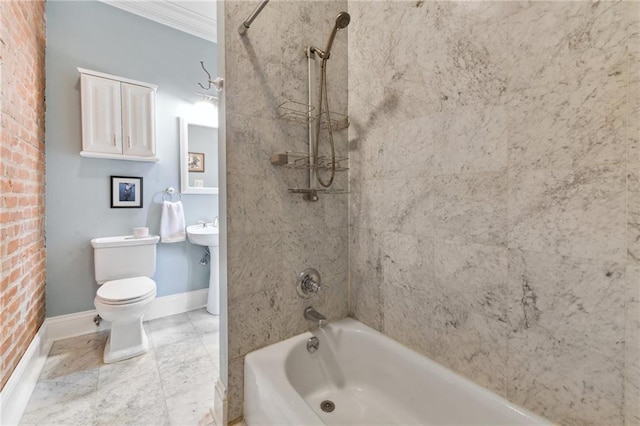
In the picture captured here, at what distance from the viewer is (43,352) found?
1.92m

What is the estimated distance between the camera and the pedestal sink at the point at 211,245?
2465mm

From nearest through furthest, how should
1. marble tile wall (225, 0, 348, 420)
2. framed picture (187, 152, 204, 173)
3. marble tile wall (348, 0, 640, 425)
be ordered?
marble tile wall (348, 0, 640, 425)
marble tile wall (225, 0, 348, 420)
framed picture (187, 152, 204, 173)

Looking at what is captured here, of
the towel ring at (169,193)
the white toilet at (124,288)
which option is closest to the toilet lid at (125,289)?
the white toilet at (124,288)

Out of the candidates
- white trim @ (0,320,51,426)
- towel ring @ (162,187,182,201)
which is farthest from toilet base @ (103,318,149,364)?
towel ring @ (162,187,182,201)

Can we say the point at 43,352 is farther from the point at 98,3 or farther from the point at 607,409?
the point at 607,409

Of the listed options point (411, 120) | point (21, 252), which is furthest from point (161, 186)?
point (411, 120)

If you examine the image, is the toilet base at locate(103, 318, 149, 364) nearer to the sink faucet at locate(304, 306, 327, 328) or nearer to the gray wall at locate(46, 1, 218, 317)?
the gray wall at locate(46, 1, 218, 317)

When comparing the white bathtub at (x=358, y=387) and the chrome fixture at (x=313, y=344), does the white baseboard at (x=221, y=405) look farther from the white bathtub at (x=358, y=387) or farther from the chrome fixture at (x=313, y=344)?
the chrome fixture at (x=313, y=344)

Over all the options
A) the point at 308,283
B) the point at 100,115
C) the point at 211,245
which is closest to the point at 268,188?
the point at 308,283

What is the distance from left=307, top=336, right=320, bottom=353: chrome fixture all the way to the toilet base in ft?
4.60

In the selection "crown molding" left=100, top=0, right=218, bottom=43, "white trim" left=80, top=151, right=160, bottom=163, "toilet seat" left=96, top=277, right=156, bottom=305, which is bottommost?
"toilet seat" left=96, top=277, right=156, bottom=305

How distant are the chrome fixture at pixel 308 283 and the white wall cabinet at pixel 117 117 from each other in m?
1.88

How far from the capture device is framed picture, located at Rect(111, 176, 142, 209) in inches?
91.6

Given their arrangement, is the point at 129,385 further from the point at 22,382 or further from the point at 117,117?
the point at 117,117
